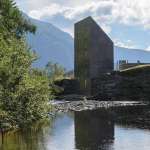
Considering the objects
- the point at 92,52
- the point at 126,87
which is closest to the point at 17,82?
the point at 126,87

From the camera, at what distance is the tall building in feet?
490

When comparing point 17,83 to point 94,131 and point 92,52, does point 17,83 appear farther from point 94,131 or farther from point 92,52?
point 92,52

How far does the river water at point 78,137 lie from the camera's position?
4453cm

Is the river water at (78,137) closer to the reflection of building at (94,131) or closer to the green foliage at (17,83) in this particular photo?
the reflection of building at (94,131)

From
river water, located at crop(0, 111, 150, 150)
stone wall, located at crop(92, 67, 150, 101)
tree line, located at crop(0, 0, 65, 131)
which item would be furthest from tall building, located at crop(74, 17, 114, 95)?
tree line, located at crop(0, 0, 65, 131)

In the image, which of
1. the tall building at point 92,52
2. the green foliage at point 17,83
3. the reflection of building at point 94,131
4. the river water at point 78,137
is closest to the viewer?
the river water at point 78,137

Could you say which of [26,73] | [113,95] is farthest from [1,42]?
[113,95]

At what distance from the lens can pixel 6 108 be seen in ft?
157

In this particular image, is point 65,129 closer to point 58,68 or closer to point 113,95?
point 113,95

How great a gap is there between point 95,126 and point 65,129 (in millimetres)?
4582

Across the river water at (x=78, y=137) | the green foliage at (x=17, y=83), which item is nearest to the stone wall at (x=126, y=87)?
the river water at (x=78, y=137)

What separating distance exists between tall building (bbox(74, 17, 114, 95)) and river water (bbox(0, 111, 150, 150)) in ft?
264

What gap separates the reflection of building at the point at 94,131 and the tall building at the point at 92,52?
69.3 metres

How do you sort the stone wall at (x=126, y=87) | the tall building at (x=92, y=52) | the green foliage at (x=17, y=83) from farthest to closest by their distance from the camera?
1. the tall building at (x=92, y=52)
2. the stone wall at (x=126, y=87)
3. the green foliage at (x=17, y=83)
